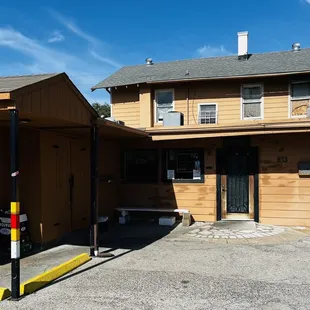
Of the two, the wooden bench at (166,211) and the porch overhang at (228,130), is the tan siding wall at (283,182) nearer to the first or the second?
the porch overhang at (228,130)

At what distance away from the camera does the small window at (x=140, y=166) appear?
10938mm

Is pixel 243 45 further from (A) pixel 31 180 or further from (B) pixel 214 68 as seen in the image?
(A) pixel 31 180

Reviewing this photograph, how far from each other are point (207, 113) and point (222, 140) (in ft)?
5.58

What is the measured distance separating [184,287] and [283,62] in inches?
359

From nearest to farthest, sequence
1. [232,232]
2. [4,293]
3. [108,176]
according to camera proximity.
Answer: [4,293] → [232,232] → [108,176]

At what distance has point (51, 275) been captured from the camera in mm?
5273

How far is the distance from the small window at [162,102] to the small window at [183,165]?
5.73ft

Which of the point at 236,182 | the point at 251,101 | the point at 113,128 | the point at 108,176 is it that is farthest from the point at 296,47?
the point at 113,128

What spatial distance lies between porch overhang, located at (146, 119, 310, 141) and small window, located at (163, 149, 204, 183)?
3.62 feet

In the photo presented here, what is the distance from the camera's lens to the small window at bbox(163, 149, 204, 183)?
10414mm

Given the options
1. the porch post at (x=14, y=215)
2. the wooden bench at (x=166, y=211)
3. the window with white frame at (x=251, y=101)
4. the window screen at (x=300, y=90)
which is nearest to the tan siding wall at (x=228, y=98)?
the window with white frame at (x=251, y=101)

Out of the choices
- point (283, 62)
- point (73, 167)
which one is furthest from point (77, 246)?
point (283, 62)

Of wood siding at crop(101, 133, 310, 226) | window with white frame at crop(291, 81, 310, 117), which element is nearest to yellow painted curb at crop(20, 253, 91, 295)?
wood siding at crop(101, 133, 310, 226)

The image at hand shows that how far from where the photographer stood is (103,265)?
19.9 ft
